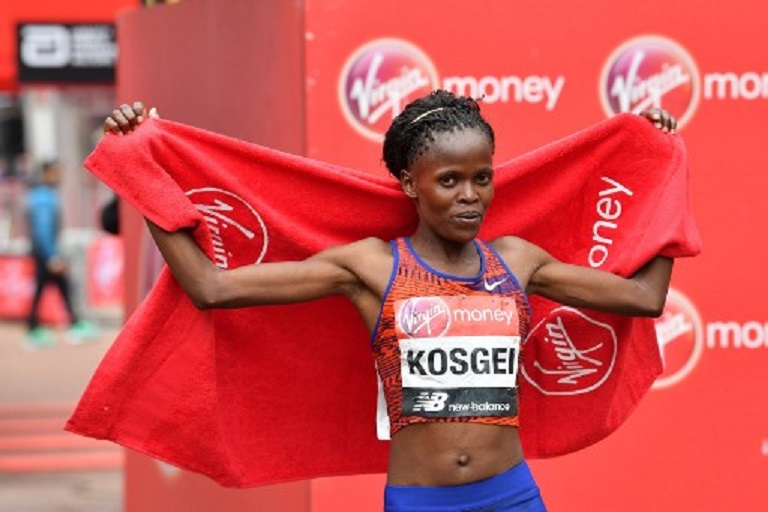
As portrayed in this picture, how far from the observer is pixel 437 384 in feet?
15.3

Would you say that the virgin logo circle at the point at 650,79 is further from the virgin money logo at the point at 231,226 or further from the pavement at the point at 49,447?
the pavement at the point at 49,447

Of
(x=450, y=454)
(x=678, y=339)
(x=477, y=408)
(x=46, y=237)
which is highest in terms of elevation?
(x=477, y=408)

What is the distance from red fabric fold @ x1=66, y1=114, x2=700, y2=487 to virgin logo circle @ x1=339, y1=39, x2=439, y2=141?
93 cm

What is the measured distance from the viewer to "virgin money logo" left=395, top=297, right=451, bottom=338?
4.66 meters

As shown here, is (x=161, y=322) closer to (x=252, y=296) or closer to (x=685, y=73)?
(x=252, y=296)

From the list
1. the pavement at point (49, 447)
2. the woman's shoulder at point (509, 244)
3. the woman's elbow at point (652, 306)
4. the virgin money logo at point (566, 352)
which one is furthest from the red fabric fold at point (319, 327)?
the pavement at point (49, 447)

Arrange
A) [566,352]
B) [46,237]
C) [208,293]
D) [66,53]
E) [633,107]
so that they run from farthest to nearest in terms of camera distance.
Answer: [46,237] → [66,53] → [633,107] → [566,352] → [208,293]

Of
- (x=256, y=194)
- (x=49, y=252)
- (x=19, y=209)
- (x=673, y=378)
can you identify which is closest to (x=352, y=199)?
(x=256, y=194)

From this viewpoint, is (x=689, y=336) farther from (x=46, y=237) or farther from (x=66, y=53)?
(x=46, y=237)

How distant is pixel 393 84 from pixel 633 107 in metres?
0.85

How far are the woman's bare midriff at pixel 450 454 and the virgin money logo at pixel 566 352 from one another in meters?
0.71

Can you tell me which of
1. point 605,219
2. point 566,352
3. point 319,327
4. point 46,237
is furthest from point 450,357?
point 46,237

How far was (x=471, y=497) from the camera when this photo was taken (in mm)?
4652

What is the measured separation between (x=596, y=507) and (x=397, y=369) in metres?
1.91
